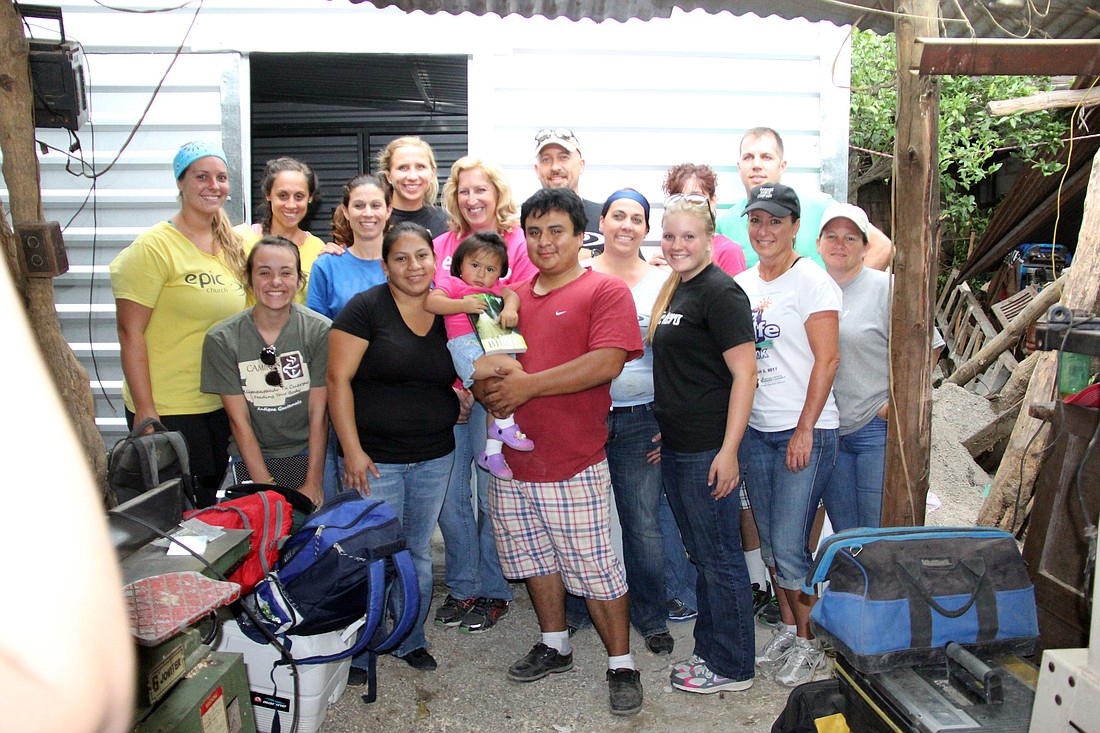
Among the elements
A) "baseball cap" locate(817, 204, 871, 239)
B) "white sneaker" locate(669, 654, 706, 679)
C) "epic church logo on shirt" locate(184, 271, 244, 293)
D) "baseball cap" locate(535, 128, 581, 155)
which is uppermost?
"baseball cap" locate(535, 128, 581, 155)

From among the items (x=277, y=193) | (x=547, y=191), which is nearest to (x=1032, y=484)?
(x=547, y=191)

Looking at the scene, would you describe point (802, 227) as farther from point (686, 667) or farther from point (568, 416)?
point (686, 667)

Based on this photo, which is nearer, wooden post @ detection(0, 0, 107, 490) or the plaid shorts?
wooden post @ detection(0, 0, 107, 490)

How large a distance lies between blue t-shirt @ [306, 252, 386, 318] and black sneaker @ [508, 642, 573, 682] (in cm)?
192

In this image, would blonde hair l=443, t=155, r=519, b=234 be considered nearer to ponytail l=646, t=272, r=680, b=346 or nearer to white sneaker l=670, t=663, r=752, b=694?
ponytail l=646, t=272, r=680, b=346

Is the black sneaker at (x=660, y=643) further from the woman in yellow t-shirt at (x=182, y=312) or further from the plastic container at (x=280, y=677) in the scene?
the woman in yellow t-shirt at (x=182, y=312)

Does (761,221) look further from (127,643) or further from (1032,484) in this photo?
(127,643)

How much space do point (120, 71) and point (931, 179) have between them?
468 cm

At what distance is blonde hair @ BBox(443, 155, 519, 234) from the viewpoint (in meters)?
3.89

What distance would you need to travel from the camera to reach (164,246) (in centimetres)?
367

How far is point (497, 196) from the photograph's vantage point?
3928mm

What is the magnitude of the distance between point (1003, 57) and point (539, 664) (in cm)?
309

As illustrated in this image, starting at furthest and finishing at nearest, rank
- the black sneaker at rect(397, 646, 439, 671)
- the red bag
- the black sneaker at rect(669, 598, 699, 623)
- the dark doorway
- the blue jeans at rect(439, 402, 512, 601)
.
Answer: the dark doorway → the black sneaker at rect(669, 598, 699, 623) → the blue jeans at rect(439, 402, 512, 601) → the black sneaker at rect(397, 646, 439, 671) → the red bag

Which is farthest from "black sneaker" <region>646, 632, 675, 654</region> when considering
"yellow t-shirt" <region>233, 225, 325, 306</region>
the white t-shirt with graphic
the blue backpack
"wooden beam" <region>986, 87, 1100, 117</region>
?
"wooden beam" <region>986, 87, 1100, 117</region>
